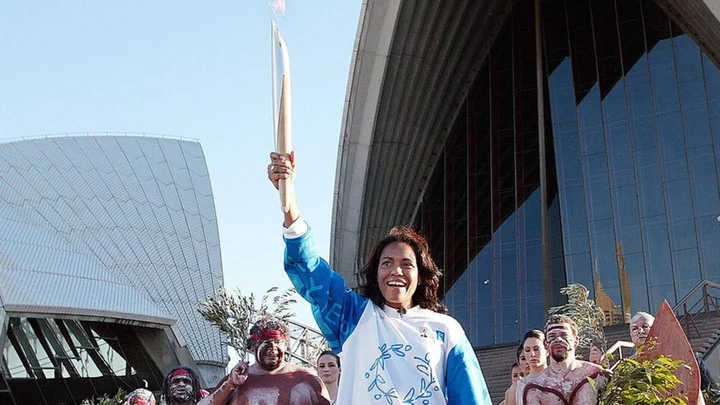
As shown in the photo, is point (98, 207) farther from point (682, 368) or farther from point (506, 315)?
point (682, 368)

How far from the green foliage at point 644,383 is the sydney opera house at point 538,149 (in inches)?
668

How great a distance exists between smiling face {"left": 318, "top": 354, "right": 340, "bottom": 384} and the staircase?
12.3m

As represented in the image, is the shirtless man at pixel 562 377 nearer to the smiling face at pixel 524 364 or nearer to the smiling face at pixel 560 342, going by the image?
the smiling face at pixel 560 342

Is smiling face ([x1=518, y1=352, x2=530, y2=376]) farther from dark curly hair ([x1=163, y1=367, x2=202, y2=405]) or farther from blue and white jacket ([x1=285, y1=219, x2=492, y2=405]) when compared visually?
blue and white jacket ([x1=285, y1=219, x2=492, y2=405])

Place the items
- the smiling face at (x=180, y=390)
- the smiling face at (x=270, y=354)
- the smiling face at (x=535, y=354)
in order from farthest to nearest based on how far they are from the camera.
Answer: the smiling face at (x=535, y=354)
the smiling face at (x=180, y=390)
the smiling face at (x=270, y=354)

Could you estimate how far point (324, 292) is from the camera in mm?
3201

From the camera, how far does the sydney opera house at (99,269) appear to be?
27.5 meters

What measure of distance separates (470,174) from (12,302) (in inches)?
491

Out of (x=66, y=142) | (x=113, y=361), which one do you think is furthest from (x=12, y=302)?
(x=66, y=142)

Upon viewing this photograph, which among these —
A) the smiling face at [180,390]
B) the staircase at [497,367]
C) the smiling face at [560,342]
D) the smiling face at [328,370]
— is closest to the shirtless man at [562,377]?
the smiling face at [560,342]

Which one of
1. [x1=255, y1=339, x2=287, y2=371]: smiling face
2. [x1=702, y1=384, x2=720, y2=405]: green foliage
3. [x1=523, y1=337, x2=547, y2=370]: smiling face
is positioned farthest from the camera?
[x1=523, y1=337, x2=547, y2=370]: smiling face

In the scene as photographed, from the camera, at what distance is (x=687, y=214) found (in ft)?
73.4

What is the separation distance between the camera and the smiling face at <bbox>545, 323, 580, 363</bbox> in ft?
16.8

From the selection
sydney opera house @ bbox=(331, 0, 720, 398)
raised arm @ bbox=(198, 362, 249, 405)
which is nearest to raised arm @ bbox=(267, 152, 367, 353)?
raised arm @ bbox=(198, 362, 249, 405)
